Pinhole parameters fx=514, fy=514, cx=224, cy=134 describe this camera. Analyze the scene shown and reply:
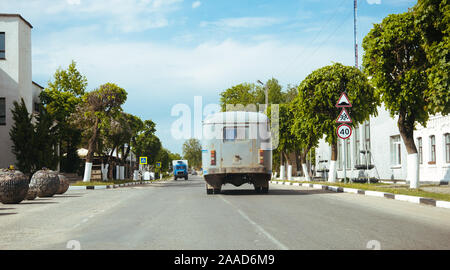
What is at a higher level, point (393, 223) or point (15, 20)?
point (15, 20)

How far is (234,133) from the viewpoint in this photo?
19375 mm

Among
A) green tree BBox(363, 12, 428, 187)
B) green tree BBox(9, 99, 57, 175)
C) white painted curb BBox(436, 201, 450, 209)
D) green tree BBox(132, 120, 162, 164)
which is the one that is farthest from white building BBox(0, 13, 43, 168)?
green tree BBox(132, 120, 162, 164)

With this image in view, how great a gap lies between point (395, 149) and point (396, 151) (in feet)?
0.86

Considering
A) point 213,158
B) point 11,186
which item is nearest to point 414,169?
point 213,158

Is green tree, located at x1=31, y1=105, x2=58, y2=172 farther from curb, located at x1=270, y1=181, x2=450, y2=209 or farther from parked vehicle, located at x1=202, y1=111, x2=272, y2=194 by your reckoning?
curb, located at x1=270, y1=181, x2=450, y2=209

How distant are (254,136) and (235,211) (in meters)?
6.80

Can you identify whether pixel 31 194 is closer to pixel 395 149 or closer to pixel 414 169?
pixel 414 169

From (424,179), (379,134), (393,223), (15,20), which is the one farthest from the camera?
(379,134)

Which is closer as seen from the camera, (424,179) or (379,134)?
(424,179)

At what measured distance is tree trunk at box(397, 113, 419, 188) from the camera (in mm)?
20884

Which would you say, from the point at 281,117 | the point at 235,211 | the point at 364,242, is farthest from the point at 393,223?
the point at 281,117

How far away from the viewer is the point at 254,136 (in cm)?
1933

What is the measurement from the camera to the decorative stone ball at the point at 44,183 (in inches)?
779
